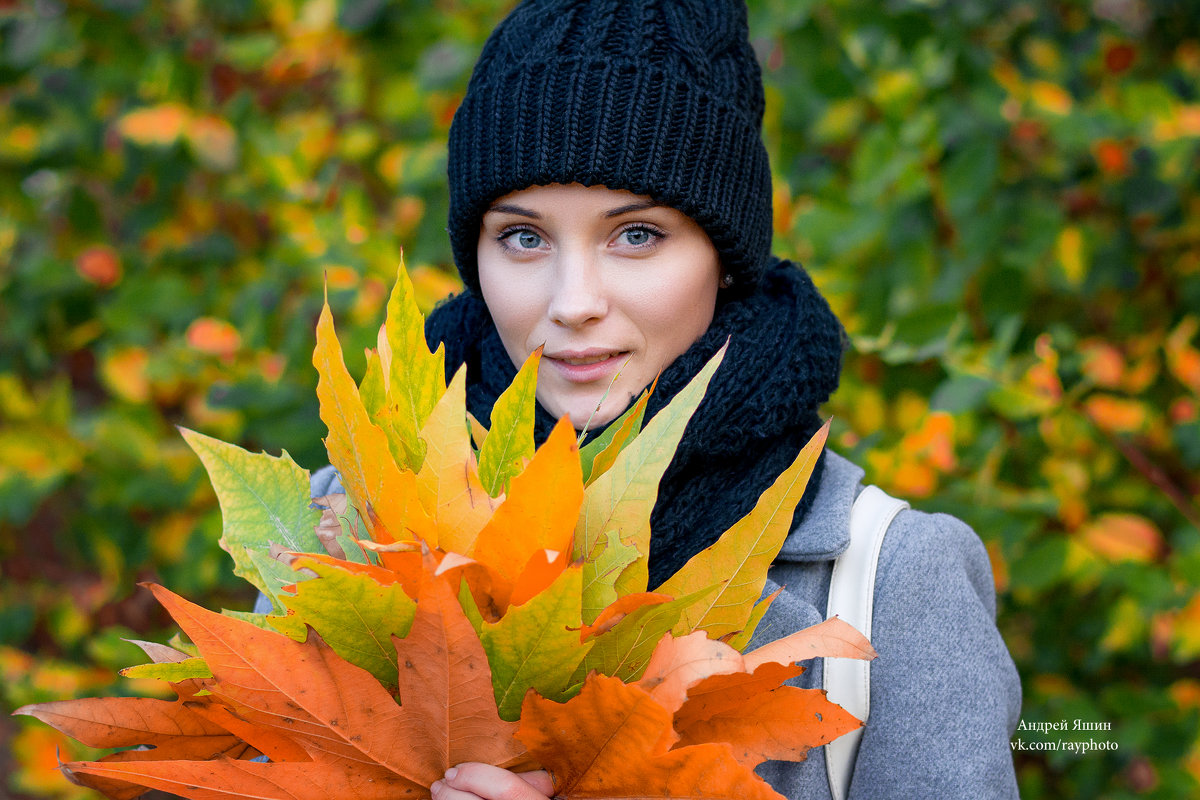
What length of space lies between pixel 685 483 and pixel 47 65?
6.34 feet

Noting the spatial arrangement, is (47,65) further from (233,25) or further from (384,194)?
(384,194)

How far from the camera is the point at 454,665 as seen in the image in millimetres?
712

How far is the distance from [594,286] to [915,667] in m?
0.56

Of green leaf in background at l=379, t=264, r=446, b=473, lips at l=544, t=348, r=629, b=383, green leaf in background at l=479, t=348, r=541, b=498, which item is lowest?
lips at l=544, t=348, r=629, b=383

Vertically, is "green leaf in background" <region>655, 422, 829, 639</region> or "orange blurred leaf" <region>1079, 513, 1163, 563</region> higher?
"green leaf in background" <region>655, 422, 829, 639</region>

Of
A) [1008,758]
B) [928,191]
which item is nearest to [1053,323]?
[928,191]

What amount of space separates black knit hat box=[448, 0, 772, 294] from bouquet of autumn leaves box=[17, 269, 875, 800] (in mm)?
374

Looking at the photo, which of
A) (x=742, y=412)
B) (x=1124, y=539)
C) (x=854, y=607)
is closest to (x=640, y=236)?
(x=742, y=412)

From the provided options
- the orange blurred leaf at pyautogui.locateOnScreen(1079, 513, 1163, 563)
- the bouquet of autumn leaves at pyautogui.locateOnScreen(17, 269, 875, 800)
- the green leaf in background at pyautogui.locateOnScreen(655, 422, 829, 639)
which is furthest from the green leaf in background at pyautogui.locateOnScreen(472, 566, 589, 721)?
the orange blurred leaf at pyautogui.locateOnScreen(1079, 513, 1163, 563)

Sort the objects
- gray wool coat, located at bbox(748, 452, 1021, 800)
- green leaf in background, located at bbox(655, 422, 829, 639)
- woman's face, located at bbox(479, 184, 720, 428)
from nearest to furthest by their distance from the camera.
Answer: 1. green leaf in background, located at bbox(655, 422, 829, 639)
2. gray wool coat, located at bbox(748, 452, 1021, 800)
3. woman's face, located at bbox(479, 184, 720, 428)

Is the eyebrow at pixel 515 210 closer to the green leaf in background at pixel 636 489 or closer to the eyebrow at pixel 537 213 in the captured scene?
the eyebrow at pixel 537 213

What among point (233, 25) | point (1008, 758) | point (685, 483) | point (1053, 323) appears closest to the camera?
point (1008, 758)

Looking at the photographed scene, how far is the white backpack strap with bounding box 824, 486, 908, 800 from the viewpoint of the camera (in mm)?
1088

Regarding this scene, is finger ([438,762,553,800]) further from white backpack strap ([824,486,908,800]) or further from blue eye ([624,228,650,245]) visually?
blue eye ([624,228,650,245])
